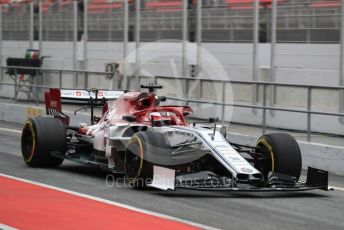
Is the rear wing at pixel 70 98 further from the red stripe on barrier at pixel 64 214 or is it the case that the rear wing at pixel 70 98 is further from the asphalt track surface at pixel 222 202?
the red stripe on barrier at pixel 64 214

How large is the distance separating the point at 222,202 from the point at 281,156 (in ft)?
5.13

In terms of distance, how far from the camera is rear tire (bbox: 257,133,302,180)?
1113 centimetres

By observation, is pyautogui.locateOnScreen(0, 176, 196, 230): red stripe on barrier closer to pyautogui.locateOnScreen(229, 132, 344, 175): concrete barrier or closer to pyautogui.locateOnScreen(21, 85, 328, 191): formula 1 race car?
pyautogui.locateOnScreen(21, 85, 328, 191): formula 1 race car

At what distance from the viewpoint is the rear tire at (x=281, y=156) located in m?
11.1

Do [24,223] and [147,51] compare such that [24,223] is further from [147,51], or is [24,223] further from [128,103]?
[147,51]

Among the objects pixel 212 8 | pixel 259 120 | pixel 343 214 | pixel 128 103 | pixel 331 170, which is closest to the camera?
pixel 343 214

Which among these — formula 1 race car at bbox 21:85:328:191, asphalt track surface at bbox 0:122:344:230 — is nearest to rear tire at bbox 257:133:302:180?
formula 1 race car at bbox 21:85:328:191

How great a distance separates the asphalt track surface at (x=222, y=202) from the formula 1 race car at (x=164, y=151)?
0.20m

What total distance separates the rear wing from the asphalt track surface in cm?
127

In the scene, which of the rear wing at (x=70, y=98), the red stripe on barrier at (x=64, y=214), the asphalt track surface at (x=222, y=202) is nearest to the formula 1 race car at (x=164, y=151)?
the asphalt track surface at (x=222, y=202)

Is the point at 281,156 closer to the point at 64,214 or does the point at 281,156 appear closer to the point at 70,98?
the point at 64,214

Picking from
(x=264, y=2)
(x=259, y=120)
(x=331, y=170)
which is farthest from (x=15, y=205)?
(x=264, y=2)

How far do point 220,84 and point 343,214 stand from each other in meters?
8.17

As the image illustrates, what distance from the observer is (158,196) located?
1029cm
